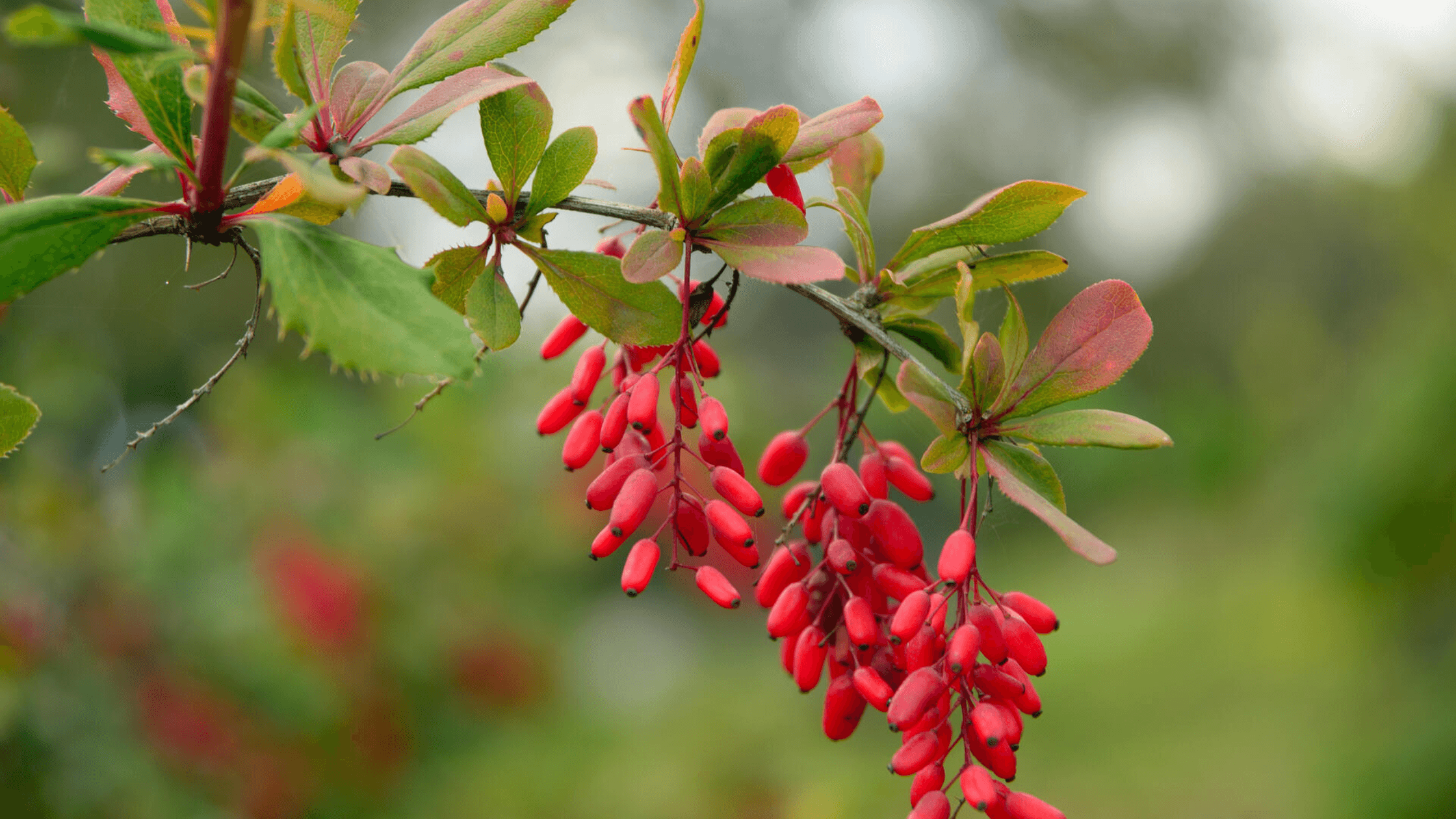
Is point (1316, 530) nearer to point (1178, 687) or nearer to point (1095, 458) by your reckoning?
point (1178, 687)

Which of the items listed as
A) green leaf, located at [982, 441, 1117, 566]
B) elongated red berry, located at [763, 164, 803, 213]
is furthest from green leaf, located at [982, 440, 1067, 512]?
elongated red berry, located at [763, 164, 803, 213]

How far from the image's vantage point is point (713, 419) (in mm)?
521

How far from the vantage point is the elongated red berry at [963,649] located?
50 cm

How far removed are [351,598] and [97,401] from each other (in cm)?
88

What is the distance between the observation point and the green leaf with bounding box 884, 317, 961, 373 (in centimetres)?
60

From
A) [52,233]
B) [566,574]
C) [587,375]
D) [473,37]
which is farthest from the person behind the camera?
[566,574]

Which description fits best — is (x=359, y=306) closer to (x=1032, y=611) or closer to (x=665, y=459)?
(x=665, y=459)

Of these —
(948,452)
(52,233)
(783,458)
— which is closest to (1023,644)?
(948,452)

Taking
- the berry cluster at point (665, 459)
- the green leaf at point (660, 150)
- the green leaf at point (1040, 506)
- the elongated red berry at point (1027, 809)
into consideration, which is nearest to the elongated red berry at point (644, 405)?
the berry cluster at point (665, 459)

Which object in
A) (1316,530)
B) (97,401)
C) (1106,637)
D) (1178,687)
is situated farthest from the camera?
(1106,637)

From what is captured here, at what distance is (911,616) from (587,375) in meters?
0.28

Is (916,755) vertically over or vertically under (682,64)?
under

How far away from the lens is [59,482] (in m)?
2.13

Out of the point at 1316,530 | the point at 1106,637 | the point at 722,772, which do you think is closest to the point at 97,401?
the point at 722,772
